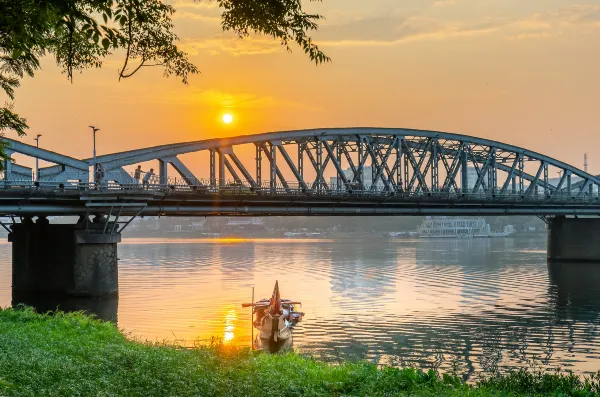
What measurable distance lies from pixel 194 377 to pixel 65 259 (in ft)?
163

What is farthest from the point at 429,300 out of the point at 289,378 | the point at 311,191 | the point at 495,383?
the point at 289,378

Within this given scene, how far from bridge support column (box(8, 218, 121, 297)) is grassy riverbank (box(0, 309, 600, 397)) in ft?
116

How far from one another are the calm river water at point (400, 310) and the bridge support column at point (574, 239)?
1218cm

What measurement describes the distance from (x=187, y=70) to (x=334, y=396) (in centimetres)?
1069

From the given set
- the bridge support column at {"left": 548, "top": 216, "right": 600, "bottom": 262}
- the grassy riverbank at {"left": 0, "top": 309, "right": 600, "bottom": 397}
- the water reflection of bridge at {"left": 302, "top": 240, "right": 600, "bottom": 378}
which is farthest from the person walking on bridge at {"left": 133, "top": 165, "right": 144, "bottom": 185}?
the bridge support column at {"left": 548, "top": 216, "right": 600, "bottom": 262}

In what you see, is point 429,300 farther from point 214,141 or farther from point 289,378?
point 289,378

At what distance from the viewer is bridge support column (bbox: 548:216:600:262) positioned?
125 metres

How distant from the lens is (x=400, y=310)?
207 ft

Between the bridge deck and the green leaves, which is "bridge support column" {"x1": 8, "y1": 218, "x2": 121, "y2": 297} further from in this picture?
the green leaves

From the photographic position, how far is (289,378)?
2408 centimetres

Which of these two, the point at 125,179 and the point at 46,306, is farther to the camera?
the point at 125,179

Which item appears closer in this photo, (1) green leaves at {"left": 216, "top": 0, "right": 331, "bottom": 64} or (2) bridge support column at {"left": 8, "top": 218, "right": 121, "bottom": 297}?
(1) green leaves at {"left": 216, "top": 0, "right": 331, "bottom": 64}

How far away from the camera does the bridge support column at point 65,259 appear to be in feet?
213

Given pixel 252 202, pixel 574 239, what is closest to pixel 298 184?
pixel 252 202
